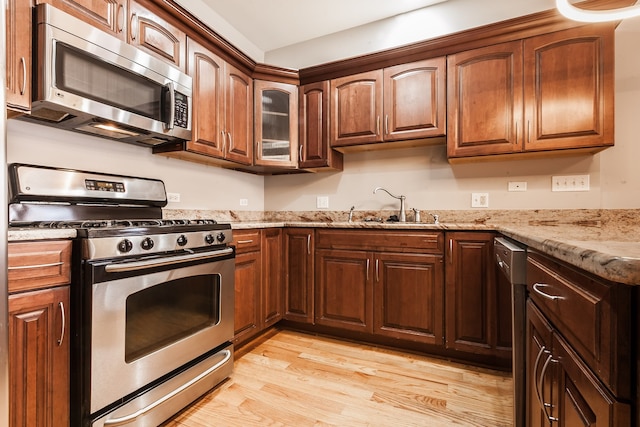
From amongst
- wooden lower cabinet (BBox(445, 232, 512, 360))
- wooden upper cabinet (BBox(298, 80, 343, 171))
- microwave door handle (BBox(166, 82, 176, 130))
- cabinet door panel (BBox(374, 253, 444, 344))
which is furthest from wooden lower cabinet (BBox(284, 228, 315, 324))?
microwave door handle (BBox(166, 82, 176, 130))

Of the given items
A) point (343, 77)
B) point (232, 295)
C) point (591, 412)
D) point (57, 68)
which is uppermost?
point (343, 77)

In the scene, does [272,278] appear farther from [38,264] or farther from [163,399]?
[38,264]

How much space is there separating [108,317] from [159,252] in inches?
12.8

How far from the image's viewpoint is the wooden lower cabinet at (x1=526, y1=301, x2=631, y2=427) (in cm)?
51

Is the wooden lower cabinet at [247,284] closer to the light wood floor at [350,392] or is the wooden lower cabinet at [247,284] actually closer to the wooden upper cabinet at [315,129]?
the light wood floor at [350,392]

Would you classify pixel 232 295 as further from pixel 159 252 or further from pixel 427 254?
pixel 427 254

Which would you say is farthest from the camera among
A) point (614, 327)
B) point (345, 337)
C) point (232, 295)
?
point (345, 337)

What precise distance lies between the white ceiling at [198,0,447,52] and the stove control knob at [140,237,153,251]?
7.16 ft

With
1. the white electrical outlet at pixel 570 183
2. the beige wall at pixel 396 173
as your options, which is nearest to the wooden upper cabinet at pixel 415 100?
the beige wall at pixel 396 173

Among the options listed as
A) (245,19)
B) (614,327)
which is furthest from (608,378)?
(245,19)

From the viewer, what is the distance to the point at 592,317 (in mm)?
550

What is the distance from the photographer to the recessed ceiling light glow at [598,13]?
1229 millimetres

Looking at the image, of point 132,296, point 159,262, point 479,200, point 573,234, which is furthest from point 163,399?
point 479,200

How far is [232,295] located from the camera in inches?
72.0
